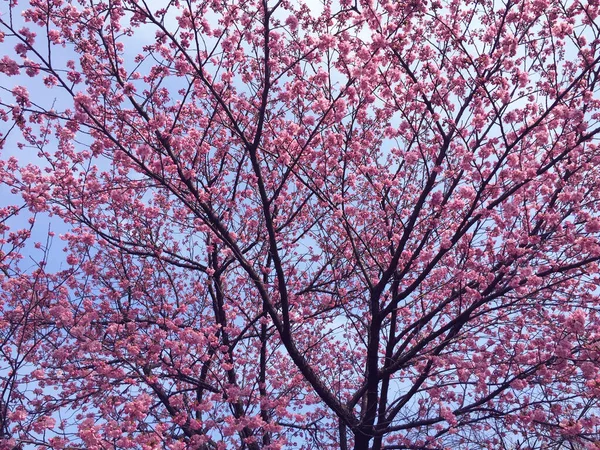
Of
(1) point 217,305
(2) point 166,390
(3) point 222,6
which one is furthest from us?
(1) point 217,305

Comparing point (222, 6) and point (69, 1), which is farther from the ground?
point (222, 6)

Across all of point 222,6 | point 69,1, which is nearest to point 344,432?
point 222,6

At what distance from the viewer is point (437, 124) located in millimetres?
7008

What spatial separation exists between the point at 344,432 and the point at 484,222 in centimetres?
502

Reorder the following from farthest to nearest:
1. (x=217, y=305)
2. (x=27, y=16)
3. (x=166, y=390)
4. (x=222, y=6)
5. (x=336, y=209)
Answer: (x=217, y=305)
(x=166, y=390)
(x=336, y=209)
(x=222, y=6)
(x=27, y=16)

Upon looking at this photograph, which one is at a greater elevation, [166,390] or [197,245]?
[197,245]

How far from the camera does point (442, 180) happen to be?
7324 millimetres

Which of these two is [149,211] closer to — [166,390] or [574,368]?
[166,390]

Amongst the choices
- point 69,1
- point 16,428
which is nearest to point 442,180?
point 69,1

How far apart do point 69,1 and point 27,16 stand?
60 cm

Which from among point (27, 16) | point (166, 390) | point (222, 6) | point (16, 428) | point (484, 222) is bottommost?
point (16, 428)

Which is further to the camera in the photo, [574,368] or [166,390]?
[166,390]

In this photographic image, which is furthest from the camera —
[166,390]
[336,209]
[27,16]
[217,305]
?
[217,305]

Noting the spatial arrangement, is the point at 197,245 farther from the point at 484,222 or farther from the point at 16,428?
the point at 484,222
